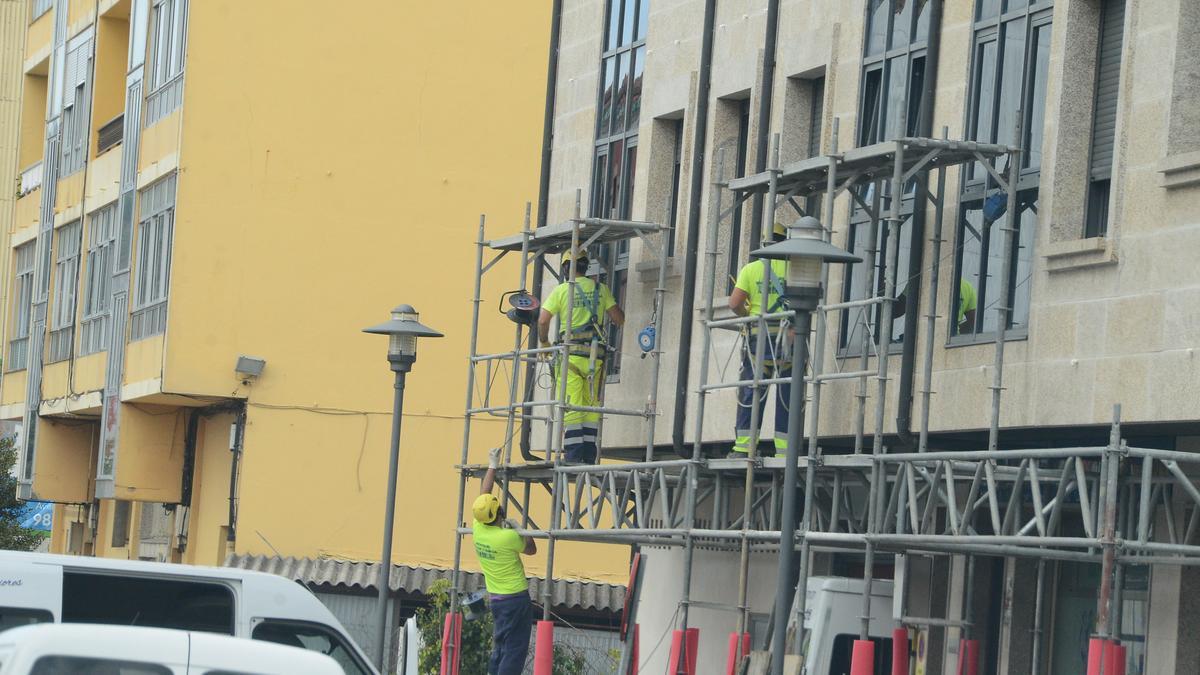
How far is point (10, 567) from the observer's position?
585 inches

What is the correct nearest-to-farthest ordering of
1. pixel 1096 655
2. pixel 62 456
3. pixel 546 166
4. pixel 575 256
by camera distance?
pixel 1096 655 → pixel 575 256 → pixel 546 166 → pixel 62 456

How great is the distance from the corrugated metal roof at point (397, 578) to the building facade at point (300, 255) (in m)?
0.71

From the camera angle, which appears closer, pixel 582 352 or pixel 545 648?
pixel 545 648

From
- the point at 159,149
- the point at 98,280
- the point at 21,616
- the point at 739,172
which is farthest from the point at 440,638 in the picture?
the point at 21,616

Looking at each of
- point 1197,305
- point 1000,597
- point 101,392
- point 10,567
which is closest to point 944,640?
point 1000,597

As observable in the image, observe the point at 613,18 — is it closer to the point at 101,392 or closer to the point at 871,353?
the point at 871,353

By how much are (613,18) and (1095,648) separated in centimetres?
1257

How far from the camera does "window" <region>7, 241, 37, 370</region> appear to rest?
137 feet

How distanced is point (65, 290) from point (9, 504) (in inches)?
193

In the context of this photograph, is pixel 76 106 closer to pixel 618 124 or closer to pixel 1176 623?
pixel 618 124

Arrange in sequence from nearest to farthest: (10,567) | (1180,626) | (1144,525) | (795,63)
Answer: (1144,525)
(10,567)
(1180,626)
(795,63)

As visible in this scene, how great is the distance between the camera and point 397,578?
30.7 m

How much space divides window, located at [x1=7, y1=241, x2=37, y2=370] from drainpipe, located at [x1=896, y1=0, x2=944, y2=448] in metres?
26.2

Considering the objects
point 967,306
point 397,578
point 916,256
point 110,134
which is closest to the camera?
point 967,306
